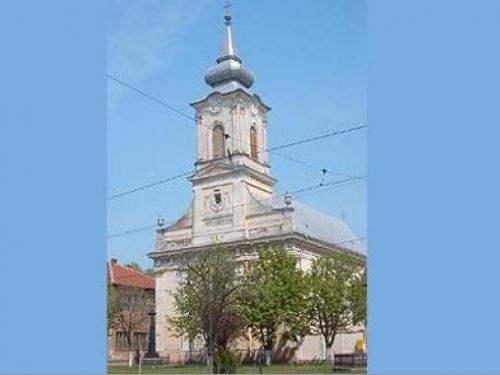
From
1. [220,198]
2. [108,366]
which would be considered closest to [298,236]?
[220,198]

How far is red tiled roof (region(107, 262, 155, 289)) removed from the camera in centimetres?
960

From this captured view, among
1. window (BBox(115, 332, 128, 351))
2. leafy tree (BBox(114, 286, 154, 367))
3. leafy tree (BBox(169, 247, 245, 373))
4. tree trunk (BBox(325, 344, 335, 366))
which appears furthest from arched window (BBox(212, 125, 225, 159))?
tree trunk (BBox(325, 344, 335, 366))

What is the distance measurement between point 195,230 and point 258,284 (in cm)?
95

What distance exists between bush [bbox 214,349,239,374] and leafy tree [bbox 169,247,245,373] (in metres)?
0.02

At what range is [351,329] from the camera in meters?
8.34

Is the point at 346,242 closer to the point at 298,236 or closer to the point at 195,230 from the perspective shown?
the point at 298,236

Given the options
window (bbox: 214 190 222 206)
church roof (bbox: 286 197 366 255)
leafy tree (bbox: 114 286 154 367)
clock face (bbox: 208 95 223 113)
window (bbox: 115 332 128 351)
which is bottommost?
window (bbox: 115 332 128 351)

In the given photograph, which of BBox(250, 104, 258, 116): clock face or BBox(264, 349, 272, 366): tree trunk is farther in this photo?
BBox(250, 104, 258, 116): clock face

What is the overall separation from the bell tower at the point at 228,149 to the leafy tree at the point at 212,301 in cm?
30

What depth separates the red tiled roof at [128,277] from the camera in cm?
960

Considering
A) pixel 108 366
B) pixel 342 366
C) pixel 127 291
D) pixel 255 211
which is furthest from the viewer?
pixel 127 291

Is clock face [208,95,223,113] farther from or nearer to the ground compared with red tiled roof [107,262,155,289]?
farther from the ground

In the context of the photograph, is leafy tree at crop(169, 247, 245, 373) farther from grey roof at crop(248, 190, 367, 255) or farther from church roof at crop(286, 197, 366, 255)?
church roof at crop(286, 197, 366, 255)

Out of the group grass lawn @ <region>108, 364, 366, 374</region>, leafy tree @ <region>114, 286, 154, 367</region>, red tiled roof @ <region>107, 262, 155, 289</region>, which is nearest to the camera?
grass lawn @ <region>108, 364, 366, 374</region>
